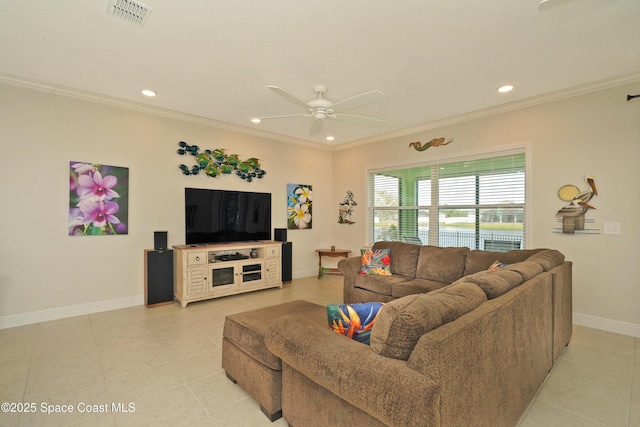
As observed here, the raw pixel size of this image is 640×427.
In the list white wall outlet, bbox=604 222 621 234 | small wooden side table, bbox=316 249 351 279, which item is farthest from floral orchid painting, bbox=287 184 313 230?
white wall outlet, bbox=604 222 621 234

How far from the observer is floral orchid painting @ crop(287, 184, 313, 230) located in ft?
19.3

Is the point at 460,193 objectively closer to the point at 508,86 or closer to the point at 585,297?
the point at 508,86

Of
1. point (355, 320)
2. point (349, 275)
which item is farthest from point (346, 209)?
point (355, 320)

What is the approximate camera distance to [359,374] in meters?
1.23

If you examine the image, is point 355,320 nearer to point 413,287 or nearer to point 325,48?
point 413,287

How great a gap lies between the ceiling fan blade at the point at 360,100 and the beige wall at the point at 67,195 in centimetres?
263

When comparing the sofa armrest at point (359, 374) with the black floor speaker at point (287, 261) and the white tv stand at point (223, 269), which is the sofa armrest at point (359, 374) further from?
the black floor speaker at point (287, 261)

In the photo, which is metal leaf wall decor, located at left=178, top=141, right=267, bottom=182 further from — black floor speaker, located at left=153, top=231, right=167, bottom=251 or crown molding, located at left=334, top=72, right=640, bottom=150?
crown molding, located at left=334, top=72, right=640, bottom=150

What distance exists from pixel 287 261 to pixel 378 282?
2.15 m

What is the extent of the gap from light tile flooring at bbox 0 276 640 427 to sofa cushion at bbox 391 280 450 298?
1.29 m

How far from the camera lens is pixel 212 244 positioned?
4727mm

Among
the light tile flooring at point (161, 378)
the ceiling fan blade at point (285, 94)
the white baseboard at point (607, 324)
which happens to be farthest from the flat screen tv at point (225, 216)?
the white baseboard at point (607, 324)

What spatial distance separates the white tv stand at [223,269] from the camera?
4.20 meters

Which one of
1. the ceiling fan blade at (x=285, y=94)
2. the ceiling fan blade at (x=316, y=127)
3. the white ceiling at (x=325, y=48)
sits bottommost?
the ceiling fan blade at (x=285, y=94)
